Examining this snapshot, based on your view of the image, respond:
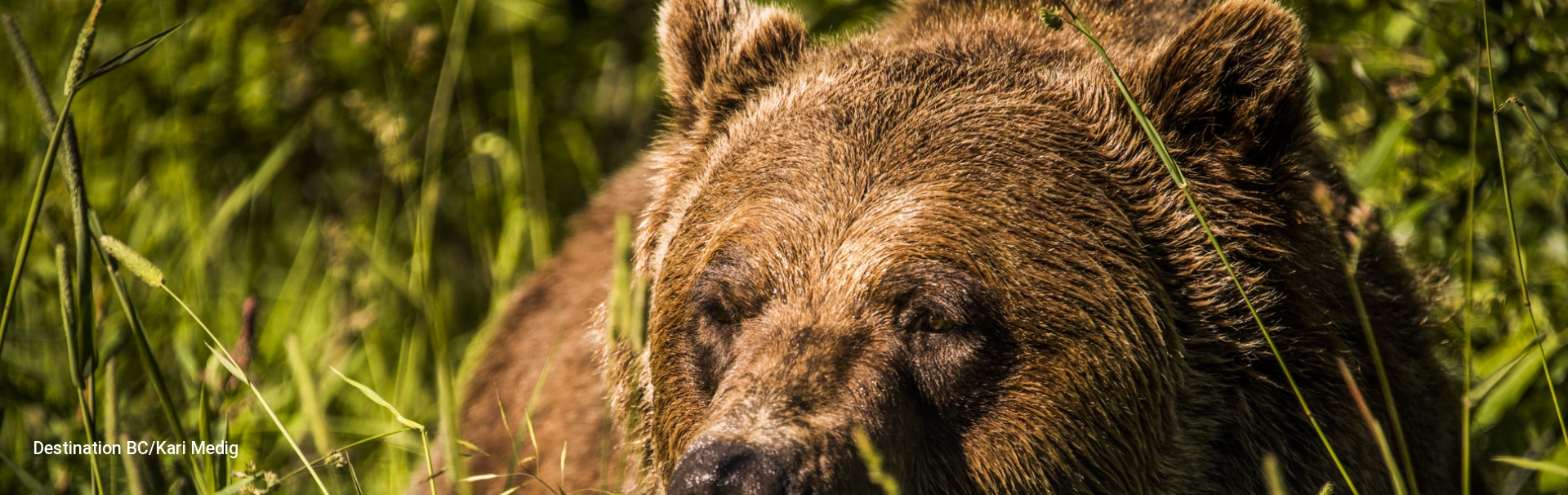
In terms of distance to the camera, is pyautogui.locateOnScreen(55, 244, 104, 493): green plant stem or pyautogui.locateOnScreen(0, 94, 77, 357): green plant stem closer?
pyautogui.locateOnScreen(0, 94, 77, 357): green plant stem

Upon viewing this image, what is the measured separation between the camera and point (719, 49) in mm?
3684

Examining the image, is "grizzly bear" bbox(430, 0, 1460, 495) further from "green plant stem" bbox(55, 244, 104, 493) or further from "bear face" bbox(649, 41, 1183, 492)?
"green plant stem" bbox(55, 244, 104, 493)

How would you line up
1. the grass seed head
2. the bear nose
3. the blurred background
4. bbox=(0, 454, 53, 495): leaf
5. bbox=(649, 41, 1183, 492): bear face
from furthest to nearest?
the blurred background
bbox=(0, 454, 53, 495): leaf
bbox=(649, 41, 1183, 492): bear face
the grass seed head
the bear nose

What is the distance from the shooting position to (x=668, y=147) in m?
3.79

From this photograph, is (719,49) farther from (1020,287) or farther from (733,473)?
(733,473)

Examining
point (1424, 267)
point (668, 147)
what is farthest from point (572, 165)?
point (1424, 267)

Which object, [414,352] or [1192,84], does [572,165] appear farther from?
[1192,84]

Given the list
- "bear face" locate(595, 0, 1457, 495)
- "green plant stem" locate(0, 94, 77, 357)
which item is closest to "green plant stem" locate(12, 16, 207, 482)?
"green plant stem" locate(0, 94, 77, 357)

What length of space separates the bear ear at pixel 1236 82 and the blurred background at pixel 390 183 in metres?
0.44

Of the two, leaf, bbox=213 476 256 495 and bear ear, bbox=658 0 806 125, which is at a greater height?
bear ear, bbox=658 0 806 125

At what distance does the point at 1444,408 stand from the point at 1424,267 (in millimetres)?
799

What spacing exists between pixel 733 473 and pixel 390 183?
5.03 m

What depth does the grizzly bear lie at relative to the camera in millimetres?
2840

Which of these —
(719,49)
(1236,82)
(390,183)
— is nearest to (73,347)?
(719,49)
